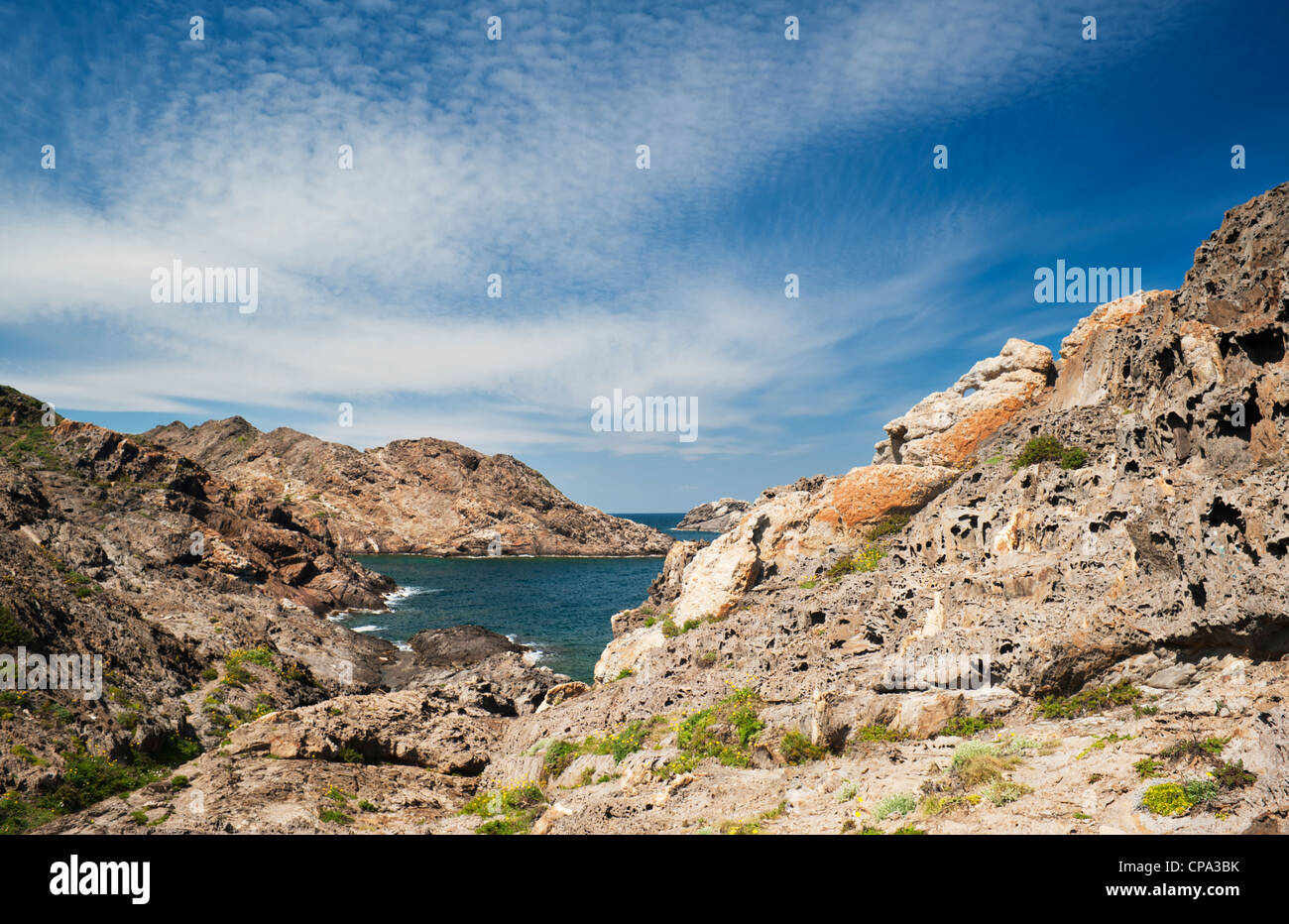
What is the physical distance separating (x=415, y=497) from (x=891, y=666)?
130 meters

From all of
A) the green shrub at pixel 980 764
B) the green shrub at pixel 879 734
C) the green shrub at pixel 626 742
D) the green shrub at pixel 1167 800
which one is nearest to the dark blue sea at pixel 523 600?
the green shrub at pixel 626 742

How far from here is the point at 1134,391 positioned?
22.1 metres

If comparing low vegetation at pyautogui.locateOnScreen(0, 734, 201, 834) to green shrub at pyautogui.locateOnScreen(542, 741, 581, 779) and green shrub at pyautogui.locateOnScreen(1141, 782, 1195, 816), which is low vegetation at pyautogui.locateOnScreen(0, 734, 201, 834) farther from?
green shrub at pyautogui.locateOnScreen(1141, 782, 1195, 816)

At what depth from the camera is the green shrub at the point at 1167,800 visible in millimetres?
8570

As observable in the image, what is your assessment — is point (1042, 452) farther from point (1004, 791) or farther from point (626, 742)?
point (626, 742)

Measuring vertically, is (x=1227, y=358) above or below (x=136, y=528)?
above

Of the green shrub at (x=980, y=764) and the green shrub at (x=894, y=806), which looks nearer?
the green shrub at (x=894, y=806)

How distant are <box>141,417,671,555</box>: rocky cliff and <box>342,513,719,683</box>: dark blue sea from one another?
736 cm

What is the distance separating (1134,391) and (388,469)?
135423mm

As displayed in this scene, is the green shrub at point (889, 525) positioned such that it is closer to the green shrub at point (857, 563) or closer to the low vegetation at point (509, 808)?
the green shrub at point (857, 563)

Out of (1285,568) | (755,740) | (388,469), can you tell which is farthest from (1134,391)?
(388,469)

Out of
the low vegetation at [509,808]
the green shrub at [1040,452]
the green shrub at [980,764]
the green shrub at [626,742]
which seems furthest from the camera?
the green shrub at [1040,452]

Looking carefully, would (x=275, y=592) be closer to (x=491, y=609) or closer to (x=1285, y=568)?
(x=491, y=609)

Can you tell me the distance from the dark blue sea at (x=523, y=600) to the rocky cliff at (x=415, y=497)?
290 inches
